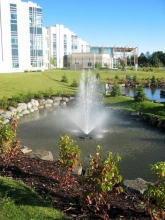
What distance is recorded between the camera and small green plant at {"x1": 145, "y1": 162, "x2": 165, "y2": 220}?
13.9ft

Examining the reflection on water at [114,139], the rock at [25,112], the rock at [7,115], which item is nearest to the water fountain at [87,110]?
the reflection on water at [114,139]

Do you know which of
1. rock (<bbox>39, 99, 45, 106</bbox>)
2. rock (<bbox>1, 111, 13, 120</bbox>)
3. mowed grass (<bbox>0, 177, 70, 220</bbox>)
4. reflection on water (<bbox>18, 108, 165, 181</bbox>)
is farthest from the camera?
rock (<bbox>39, 99, 45, 106</bbox>)

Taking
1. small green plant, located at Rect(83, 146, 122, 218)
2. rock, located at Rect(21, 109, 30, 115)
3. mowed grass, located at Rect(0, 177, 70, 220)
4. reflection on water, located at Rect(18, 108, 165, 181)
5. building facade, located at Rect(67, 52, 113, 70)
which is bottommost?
reflection on water, located at Rect(18, 108, 165, 181)

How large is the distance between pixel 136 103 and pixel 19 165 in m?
13.7

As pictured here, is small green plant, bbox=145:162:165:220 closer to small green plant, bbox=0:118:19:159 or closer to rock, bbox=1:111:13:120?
small green plant, bbox=0:118:19:159

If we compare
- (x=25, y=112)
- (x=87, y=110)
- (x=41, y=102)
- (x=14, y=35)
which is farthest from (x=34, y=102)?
(x=14, y=35)

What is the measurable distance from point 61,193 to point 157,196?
6.79 feet

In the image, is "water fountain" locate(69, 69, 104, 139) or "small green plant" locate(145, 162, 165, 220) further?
"water fountain" locate(69, 69, 104, 139)

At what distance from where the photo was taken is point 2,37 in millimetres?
51062

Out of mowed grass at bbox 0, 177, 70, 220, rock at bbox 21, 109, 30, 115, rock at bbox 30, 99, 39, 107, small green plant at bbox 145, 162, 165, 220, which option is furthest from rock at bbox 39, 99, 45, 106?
small green plant at bbox 145, 162, 165, 220

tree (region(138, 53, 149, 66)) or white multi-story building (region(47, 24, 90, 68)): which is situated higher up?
white multi-story building (region(47, 24, 90, 68))

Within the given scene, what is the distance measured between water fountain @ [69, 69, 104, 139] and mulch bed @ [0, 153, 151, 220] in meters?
5.27

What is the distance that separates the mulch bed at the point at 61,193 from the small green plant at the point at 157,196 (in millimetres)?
315

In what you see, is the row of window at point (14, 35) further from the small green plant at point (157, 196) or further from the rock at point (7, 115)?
the small green plant at point (157, 196)
